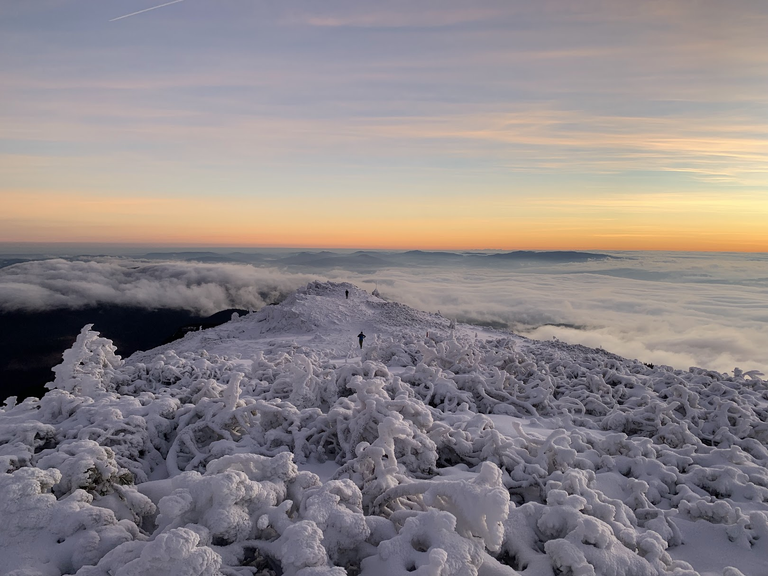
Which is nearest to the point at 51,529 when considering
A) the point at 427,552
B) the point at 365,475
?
the point at 365,475

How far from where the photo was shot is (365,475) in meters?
4.26

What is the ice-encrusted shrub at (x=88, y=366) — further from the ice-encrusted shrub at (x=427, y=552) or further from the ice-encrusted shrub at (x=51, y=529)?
the ice-encrusted shrub at (x=427, y=552)

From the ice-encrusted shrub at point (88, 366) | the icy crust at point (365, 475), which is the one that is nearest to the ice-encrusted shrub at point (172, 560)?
the icy crust at point (365, 475)

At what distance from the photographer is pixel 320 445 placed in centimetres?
550

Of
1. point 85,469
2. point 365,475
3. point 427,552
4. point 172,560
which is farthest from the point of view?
point 365,475

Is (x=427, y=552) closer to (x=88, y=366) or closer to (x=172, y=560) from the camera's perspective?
(x=172, y=560)

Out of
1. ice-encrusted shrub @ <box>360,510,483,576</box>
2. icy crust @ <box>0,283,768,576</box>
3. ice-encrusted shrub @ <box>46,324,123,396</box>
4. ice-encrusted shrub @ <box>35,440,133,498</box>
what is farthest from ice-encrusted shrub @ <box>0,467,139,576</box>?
ice-encrusted shrub @ <box>46,324,123,396</box>

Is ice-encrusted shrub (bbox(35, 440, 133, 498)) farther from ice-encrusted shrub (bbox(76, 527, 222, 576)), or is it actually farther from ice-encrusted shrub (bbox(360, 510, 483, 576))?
ice-encrusted shrub (bbox(360, 510, 483, 576))

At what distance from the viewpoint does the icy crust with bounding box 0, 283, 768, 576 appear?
3127 mm

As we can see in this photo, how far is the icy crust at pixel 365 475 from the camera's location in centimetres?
313

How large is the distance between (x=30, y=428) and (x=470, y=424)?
5.28 metres

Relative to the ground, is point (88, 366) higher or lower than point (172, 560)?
lower

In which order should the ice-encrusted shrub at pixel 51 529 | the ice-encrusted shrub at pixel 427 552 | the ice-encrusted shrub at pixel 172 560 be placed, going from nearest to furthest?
the ice-encrusted shrub at pixel 172 560 → the ice-encrusted shrub at pixel 427 552 → the ice-encrusted shrub at pixel 51 529

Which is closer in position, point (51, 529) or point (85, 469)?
point (51, 529)
